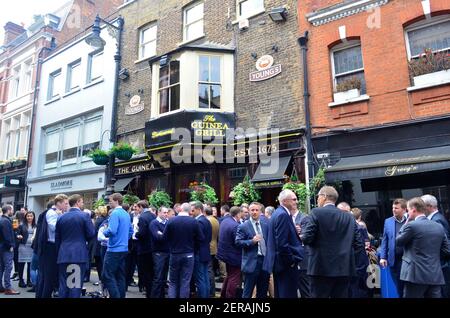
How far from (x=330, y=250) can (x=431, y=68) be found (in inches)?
264

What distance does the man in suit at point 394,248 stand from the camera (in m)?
5.88

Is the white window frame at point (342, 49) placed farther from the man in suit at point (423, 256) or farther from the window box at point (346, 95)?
the man in suit at point (423, 256)

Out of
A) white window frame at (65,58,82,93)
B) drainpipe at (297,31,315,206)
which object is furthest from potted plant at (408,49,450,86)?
white window frame at (65,58,82,93)

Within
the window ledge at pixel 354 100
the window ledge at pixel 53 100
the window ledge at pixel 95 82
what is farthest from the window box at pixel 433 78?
the window ledge at pixel 53 100

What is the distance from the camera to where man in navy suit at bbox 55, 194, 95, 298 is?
6.05 metres

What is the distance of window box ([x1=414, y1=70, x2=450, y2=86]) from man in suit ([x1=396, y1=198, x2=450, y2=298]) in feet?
17.1

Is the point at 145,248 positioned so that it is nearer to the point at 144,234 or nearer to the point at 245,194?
the point at 144,234

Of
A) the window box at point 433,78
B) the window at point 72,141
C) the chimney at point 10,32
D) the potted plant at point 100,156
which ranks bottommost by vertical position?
the potted plant at point 100,156

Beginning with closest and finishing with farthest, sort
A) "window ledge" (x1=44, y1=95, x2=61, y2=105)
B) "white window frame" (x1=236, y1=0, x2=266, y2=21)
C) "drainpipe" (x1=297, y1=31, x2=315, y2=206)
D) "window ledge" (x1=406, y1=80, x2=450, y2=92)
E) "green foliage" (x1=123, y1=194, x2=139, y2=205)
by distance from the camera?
"window ledge" (x1=406, y1=80, x2=450, y2=92), "drainpipe" (x1=297, y1=31, x2=315, y2=206), "white window frame" (x1=236, y1=0, x2=266, y2=21), "green foliage" (x1=123, y1=194, x2=139, y2=205), "window ledge" (x1=44, y1=95, x2=61, y2=105)

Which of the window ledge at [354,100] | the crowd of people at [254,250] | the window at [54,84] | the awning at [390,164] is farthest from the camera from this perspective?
the window at [54,84]

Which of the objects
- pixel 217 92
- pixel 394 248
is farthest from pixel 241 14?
pixel 394 248

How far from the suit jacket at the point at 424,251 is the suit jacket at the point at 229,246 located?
9.10ft

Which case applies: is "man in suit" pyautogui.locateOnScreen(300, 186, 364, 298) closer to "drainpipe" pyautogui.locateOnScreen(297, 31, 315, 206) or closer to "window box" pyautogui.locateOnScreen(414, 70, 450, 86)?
"drainpipe" pyautogui.locateOnScreen(297, 31, 315, 206)

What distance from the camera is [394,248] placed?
5.92m
